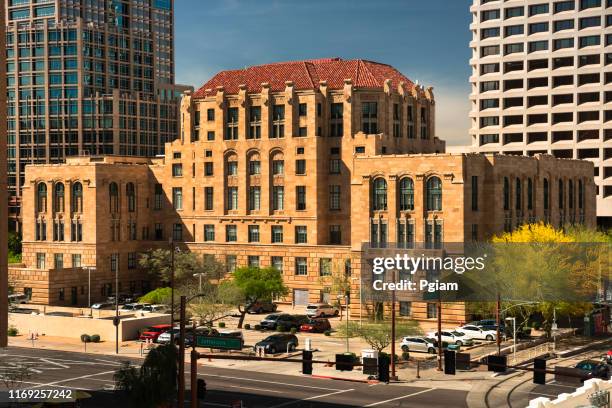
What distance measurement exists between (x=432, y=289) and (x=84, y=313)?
3763cm

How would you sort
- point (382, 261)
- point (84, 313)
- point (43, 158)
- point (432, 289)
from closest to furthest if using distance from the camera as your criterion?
1. point (432, 289)
2. point (382, 261)
3. point (84, 313)
4. point (43, 158)

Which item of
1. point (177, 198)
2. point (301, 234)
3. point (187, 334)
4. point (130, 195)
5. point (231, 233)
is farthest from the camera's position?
point (177, 198)

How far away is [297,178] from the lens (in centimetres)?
11844

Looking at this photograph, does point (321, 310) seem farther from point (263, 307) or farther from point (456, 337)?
point (456, 337)

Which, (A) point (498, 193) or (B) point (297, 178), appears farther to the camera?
(B) point (297, 178)

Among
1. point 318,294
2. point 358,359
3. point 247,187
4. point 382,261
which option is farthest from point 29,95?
point 358,359

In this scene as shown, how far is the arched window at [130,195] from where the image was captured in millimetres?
127562

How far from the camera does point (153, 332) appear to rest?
91.6m

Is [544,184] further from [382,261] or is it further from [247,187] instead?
[247,187]

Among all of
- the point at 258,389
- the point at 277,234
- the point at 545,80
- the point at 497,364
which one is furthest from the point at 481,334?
the point at 545,80

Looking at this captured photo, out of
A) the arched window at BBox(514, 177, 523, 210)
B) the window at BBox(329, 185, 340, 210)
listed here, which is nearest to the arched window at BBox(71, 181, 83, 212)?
the window at BBox(329, 185, 340, 210)

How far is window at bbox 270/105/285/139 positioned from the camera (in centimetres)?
12019

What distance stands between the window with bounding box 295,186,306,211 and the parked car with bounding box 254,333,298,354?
33638mm

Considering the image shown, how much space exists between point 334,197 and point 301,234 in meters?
5.65
